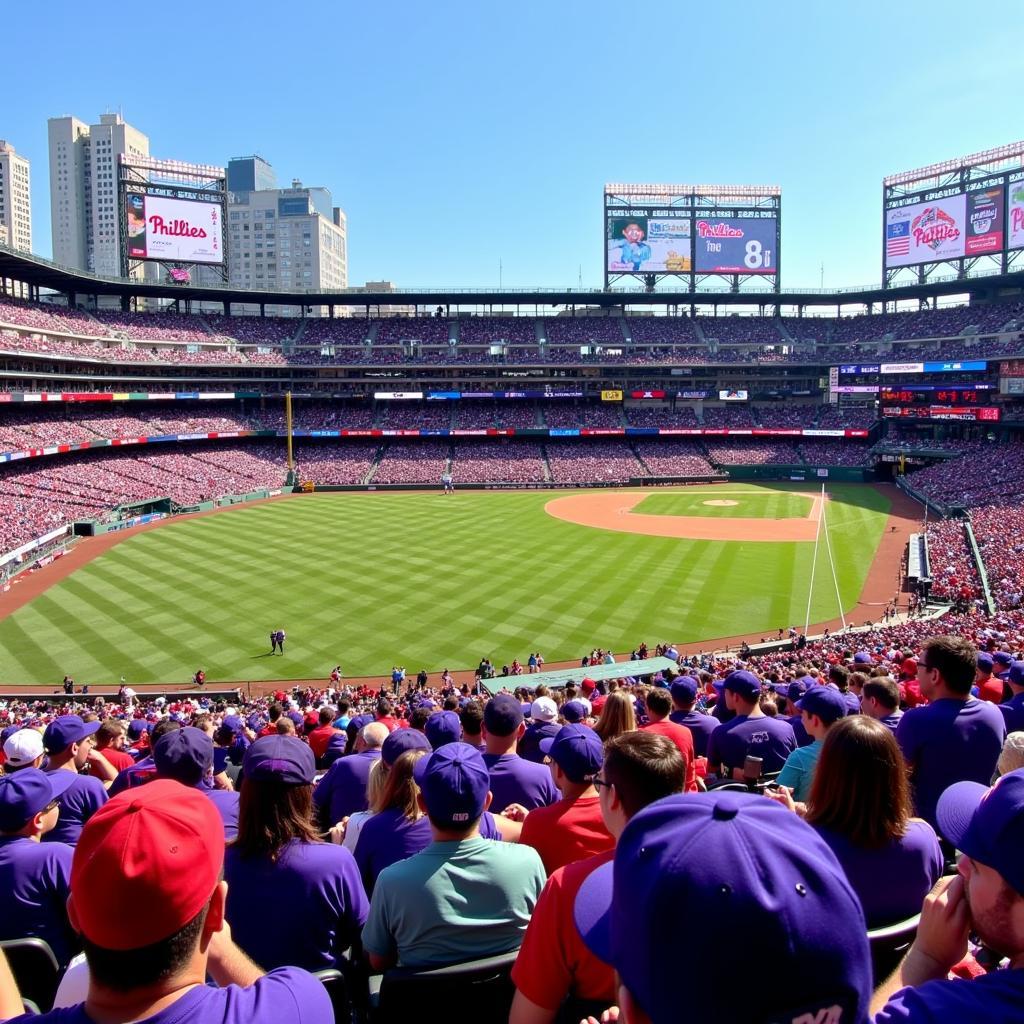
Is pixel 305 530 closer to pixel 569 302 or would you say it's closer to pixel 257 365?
pixel 257 365

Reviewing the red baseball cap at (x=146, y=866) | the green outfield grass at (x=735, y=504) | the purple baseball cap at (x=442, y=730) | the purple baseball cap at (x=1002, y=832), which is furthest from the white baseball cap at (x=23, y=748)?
the green outfield grass at (x=735, y=504)

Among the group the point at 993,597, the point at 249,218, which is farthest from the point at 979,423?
the point at 249,218

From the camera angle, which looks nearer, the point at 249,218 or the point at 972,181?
the point at 972,181

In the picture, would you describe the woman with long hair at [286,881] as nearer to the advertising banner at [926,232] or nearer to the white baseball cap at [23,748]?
the white baseball cap at [23,748]

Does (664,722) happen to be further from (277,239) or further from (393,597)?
(277,239)

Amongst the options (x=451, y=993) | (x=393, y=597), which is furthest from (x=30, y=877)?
(x=393, y=597)

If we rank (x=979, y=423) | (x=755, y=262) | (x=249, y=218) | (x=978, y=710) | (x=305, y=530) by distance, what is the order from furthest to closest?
(x=249, y=218) → (x=755, y=262) → (x=979, y=423) → (x=305, y=530) → (x=978, y=710)

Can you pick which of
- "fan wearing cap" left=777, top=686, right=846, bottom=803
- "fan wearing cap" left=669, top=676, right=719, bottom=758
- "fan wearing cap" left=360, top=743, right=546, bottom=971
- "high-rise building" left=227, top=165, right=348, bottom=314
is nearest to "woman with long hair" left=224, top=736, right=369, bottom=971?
"fan wearing cap" left=360, top=743, right=546, bottom=971
